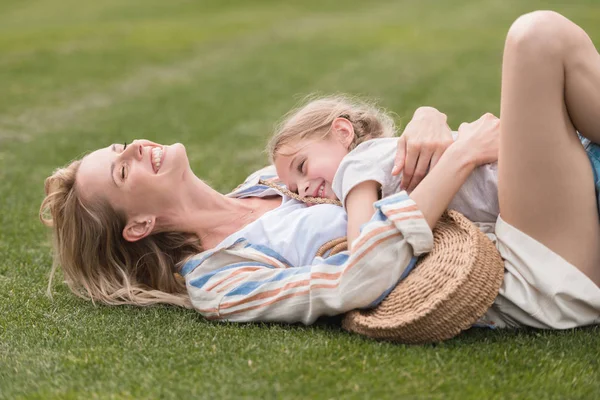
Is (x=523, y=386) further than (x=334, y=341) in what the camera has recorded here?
No

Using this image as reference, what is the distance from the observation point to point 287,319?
3.40 meters

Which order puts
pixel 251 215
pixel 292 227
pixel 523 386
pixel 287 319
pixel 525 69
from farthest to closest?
pixel 251 215 → pixel 292 227 → pixel 287 319 → pixel 525 69 → pixel 523 386

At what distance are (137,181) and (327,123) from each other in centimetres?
91

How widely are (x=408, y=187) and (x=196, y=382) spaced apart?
50.0 inches

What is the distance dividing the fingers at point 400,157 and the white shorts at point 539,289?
0.46 metres

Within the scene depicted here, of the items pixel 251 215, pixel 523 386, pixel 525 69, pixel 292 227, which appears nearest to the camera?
pixel 523 386

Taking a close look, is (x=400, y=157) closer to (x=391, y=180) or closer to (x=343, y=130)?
(x=391, y=180)

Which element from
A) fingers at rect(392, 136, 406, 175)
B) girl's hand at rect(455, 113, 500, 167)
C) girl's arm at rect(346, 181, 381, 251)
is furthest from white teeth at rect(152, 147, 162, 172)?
girl's hand at rect(455, 113, 500, 167)

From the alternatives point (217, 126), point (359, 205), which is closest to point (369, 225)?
point (359, 205)

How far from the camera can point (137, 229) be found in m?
3.84

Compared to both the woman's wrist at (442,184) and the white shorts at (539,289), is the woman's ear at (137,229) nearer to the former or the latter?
the woman's wrist at (442,184)

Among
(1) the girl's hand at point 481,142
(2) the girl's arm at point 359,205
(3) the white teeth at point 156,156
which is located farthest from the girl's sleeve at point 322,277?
(3) the white teeth at point 156,156

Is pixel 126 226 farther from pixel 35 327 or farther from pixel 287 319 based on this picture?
pixel 287 319

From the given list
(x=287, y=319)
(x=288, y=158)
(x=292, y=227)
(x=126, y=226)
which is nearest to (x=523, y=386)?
(x=287, y=319)
